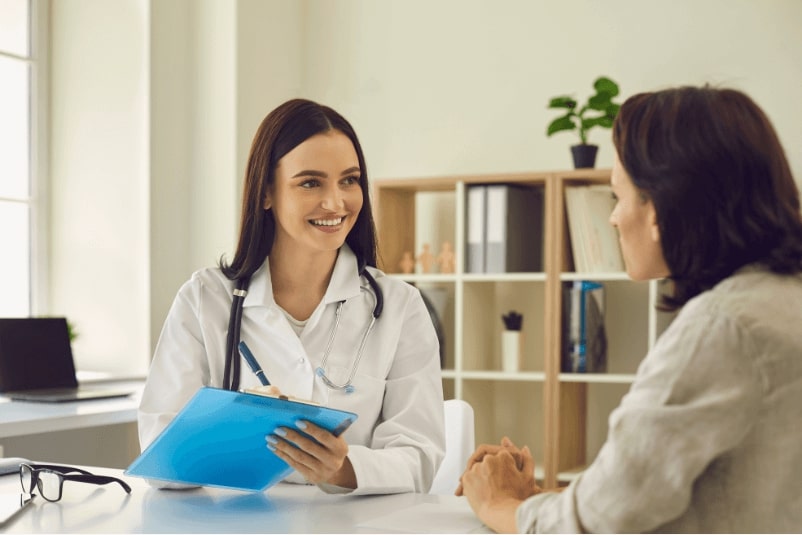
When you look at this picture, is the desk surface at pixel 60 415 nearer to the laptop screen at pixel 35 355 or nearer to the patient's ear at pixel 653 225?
the laptop screen at pixel 35 355

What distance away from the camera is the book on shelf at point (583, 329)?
337 centimetres

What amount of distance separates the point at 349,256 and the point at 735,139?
105cm

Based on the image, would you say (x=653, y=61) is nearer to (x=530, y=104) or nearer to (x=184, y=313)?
(x=530, y=104)

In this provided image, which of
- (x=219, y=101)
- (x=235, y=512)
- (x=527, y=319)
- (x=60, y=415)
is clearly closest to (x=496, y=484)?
(x=235, y=512)

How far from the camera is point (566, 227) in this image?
342 cm

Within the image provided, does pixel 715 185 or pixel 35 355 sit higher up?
pixel 715 185

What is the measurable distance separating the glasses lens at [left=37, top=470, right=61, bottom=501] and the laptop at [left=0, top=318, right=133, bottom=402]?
1.29 metres

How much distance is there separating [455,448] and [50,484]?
2.73ft

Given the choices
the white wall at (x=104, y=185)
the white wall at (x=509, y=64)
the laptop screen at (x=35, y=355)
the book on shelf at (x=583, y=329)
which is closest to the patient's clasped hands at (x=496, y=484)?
the laptop screen at (x=35, y=355)

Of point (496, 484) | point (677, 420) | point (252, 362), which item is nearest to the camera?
point (677, 420)

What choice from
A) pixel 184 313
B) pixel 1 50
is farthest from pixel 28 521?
pixel 1 50

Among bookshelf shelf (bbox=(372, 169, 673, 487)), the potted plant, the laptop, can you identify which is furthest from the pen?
the potted plant

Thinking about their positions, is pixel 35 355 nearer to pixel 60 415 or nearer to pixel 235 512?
pixel 60 415

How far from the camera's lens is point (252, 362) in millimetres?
1720
